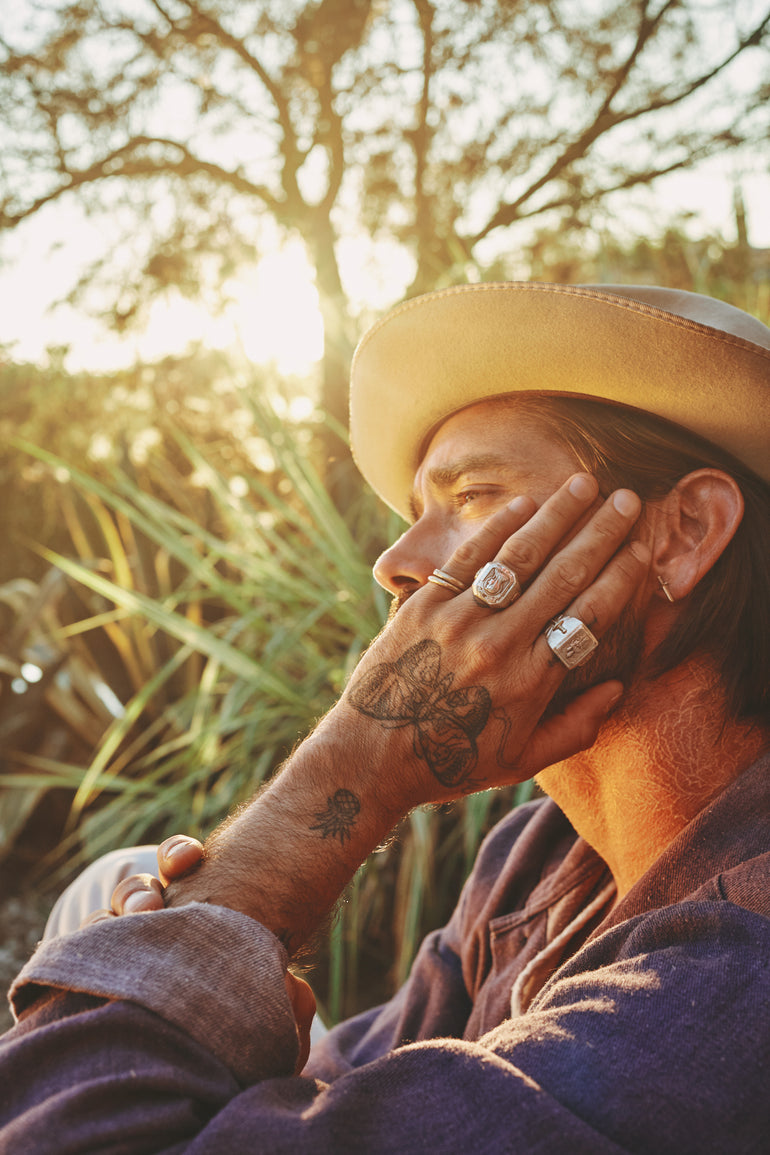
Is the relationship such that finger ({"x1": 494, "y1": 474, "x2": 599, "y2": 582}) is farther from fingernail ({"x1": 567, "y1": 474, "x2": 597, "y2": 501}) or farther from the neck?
the neck

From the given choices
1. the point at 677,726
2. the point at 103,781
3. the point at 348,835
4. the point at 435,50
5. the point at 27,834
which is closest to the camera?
the point at 348,835

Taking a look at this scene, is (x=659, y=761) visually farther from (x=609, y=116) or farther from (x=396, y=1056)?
(x=609, y=116)

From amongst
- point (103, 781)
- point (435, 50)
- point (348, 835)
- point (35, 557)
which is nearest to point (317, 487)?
point (103, 781)

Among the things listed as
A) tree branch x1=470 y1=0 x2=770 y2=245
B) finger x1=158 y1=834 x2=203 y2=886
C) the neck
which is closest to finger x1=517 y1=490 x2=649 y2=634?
the neck

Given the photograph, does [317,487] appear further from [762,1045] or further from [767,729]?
[762,1045]

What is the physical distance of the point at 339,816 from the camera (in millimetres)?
1252

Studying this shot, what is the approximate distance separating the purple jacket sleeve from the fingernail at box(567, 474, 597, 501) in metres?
0.69

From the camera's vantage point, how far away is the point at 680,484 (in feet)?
5.02

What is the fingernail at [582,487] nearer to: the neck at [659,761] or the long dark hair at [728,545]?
the long dark hair at [728,545]

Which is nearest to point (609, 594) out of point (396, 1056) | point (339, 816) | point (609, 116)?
point (339, 816)

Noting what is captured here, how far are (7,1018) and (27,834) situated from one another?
0.98 m

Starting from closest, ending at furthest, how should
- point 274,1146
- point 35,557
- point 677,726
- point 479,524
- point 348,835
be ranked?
point 274,1146, point 348,835, point 677,726, point 479,524, point 35,557

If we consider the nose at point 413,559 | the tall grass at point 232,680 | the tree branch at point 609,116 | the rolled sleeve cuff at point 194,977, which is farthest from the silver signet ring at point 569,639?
the tree branch at point 609,116

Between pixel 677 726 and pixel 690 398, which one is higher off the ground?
pixel 690 398
